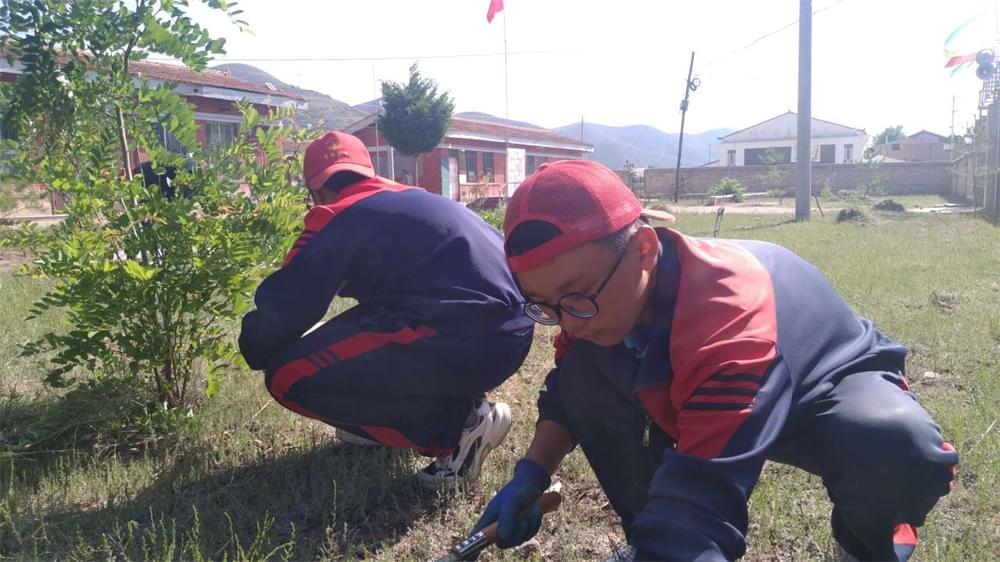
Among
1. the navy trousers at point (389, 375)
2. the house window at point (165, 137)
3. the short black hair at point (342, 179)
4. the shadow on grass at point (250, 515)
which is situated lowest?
the shadow on grass at point (250, 515)

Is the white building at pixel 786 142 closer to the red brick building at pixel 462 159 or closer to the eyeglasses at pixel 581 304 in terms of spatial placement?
the red brick building at pixel 462 159

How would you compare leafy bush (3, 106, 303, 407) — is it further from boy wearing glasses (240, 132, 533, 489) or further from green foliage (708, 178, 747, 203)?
green foliage (708, 178, 747, 203)

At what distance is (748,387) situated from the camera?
1364 millimetres

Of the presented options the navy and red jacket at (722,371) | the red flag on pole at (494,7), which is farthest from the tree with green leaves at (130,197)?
the red flag on pole at (494,7)

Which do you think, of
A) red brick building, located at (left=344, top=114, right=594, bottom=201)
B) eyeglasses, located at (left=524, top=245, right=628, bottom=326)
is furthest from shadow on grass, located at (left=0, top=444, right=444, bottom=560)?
red brick building, located at (left=344, top=114, right=594, bottom=201)

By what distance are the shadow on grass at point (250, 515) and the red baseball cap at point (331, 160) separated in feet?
3.63

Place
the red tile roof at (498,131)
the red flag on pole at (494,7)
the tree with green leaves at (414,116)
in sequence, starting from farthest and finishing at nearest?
the red tile roof at (498,131)
the tree with green leaves at (414,116)
the red flag on pole at (494,7)

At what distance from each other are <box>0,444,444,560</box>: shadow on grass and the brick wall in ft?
120

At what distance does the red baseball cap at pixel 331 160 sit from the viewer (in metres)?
2.90

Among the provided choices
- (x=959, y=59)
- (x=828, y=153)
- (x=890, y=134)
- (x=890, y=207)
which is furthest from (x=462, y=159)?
(x=890, y=134)

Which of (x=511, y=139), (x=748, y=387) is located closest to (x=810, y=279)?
(x=748, y=387)

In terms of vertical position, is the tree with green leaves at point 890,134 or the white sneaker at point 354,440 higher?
the tree with green leaves at point 890,134

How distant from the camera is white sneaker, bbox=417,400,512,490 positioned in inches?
103

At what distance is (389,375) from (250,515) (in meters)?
0.64
